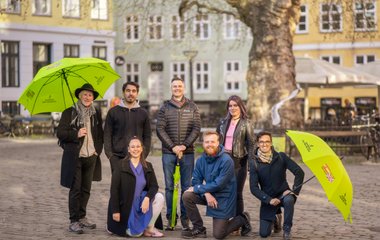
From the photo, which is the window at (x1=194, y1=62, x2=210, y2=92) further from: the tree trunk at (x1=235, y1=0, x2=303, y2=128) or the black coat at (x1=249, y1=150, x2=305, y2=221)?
the black coat at (x1=249, y1=150, x2=305, y2=221)

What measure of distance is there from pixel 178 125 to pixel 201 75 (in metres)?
46.6

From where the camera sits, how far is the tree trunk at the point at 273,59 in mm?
23688

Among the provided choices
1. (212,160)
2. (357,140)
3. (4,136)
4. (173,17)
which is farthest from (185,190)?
(173,17)

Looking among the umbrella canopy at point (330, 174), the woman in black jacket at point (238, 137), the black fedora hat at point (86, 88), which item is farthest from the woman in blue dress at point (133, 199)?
the umbrella canopy at point (330, 174)

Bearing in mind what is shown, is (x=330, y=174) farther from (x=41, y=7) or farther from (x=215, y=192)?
(x=41, y=7)

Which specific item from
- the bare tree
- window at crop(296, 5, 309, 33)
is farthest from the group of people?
window at crop(296, 5, 309, 33)

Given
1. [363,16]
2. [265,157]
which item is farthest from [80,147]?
[363,16]

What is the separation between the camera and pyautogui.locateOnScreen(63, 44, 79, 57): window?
49.8 m

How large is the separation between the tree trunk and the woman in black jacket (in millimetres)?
12321

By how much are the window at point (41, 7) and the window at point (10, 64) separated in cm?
229

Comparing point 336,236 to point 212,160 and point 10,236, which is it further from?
point 10,236

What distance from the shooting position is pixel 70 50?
5006 cm

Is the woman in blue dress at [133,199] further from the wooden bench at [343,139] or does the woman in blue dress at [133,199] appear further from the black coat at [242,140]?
the wooden bench at [343,139]

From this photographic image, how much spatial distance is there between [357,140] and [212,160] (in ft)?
42.3
